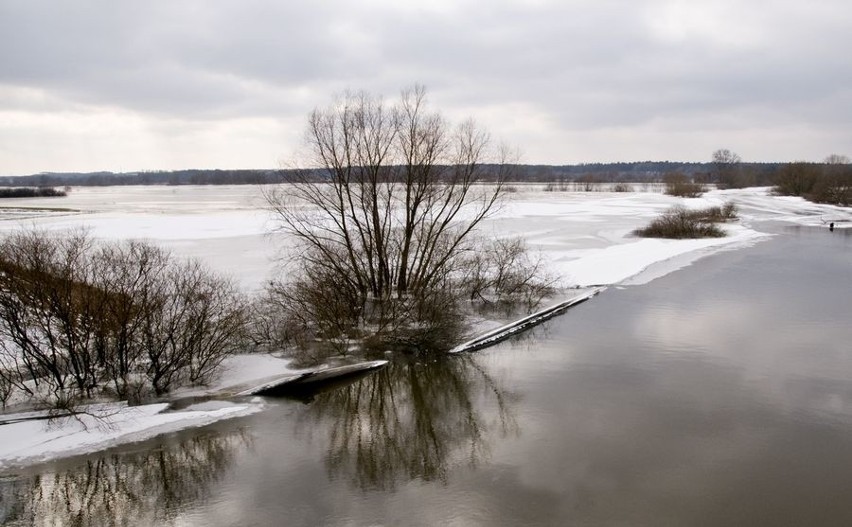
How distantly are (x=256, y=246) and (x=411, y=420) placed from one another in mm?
16650

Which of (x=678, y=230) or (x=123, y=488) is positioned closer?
(x=123, y=488)

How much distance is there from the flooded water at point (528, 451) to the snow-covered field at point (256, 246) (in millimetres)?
597

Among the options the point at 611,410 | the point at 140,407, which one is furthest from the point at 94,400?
the point at 611,410

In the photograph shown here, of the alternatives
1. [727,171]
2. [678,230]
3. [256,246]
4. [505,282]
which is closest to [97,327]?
[505,282]

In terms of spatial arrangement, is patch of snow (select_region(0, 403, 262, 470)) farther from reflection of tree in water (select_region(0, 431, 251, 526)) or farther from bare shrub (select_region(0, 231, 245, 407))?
bare shrub (select_region(0, 231, 245, 407))

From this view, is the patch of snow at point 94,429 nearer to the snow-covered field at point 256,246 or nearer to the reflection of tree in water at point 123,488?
the snow-covered field at point 256,246

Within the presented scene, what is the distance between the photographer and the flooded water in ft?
25.1

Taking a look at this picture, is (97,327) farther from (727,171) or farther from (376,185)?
(727,171)

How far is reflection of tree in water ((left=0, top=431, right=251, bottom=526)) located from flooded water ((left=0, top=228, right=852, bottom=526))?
3 cm

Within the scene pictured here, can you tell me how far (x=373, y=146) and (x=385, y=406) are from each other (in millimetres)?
7230

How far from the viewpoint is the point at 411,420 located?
1059 cm

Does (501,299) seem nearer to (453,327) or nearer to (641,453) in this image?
(453,327)

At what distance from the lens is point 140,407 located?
1058cm

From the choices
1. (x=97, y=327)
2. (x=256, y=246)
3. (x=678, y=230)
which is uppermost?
(x=678, y=230)
